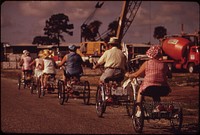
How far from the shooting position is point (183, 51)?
3491 centimetres

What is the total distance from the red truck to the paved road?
894 inches

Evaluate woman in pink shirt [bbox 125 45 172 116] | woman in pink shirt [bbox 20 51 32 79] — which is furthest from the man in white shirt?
woman in pink shirt [bbox 20 51 32 79]

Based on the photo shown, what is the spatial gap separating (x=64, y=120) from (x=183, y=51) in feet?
87.3

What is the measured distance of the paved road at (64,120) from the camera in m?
8.48

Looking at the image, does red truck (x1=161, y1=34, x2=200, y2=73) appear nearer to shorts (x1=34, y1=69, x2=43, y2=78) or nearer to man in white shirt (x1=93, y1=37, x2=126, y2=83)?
shorts (x1=34, y1=69, x2=43, y2=78)

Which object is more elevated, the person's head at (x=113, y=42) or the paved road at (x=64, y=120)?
the person's head at (x=113, y=42)

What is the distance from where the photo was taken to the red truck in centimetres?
3403

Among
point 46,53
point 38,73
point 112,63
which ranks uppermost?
point 46,53

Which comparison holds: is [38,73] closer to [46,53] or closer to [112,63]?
[46,53]

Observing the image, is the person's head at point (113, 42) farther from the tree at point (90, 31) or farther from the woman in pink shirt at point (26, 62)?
the tree at point (90, 31)

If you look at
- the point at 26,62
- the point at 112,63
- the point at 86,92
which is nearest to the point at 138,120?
the point at 112,63

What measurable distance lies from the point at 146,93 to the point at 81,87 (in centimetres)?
531

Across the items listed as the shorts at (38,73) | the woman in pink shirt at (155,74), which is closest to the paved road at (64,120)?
the woman in pink shirt at (155,74)

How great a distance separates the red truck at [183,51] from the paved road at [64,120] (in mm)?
22698
